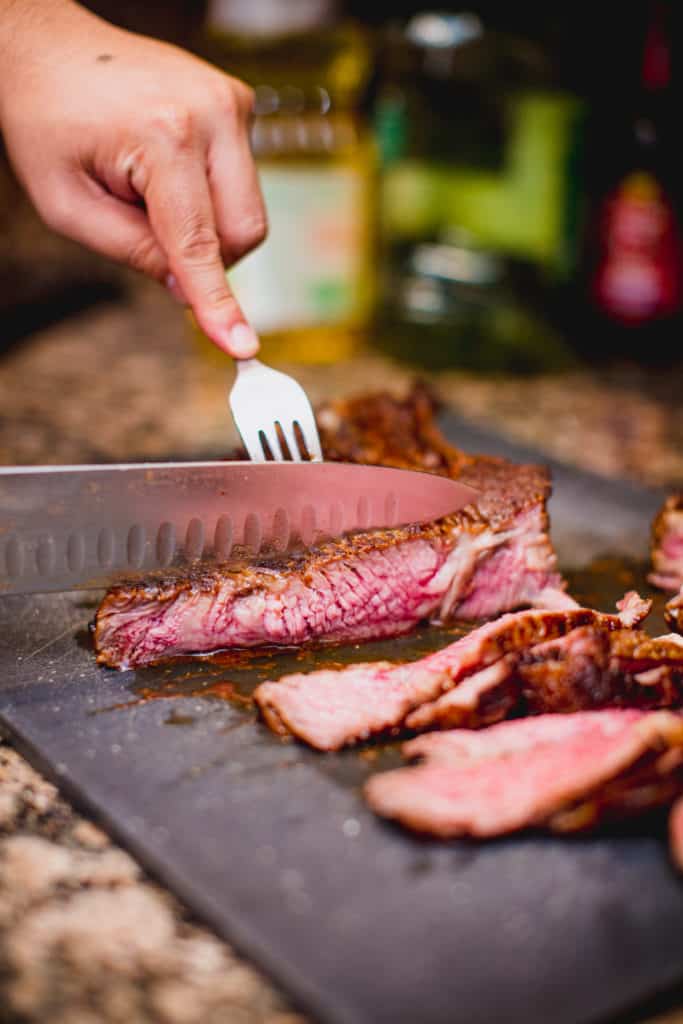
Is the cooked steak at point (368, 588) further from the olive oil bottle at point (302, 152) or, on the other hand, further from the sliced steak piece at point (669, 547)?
the olive oil bottle at point (302, 152)

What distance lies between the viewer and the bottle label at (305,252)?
11.3 feet

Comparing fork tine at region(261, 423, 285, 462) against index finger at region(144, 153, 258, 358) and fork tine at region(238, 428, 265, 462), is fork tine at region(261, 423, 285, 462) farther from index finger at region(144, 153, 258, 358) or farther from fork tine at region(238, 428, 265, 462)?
index finger at region(144, 153, 258, 358)

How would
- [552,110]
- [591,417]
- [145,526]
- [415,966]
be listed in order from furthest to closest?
[552,110] < [591,417] < [145,526] < [415,966]

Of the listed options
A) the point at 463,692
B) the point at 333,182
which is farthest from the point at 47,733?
the point at 333,182

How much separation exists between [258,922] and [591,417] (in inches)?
97.4

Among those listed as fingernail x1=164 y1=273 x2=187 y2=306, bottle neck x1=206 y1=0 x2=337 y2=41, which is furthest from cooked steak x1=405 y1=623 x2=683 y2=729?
bottle neck x1=206 y1=0 x2=337 y2=41

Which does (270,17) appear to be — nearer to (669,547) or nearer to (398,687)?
(669,547)

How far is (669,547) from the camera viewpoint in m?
2.08

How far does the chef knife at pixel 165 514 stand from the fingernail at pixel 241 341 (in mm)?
350

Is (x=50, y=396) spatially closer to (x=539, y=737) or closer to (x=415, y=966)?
(x=539, y=737)

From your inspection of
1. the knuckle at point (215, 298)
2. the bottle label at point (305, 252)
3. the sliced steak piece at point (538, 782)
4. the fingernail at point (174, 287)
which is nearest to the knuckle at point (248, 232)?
the fingernail at point (174, 287)

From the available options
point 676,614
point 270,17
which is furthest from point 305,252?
point 676,614

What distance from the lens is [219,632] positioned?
5.98ft

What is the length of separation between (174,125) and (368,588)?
3.36 feet
